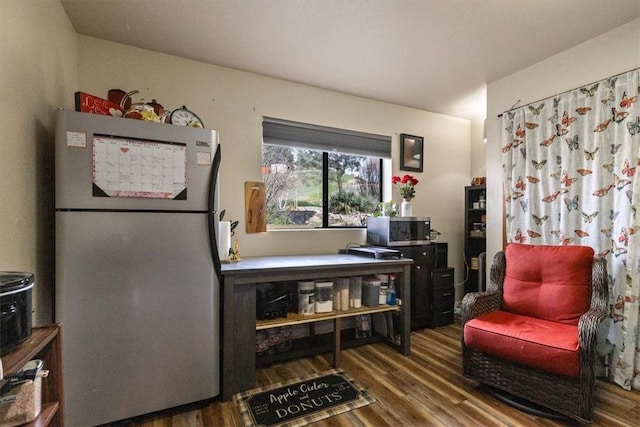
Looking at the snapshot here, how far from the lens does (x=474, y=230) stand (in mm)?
3604

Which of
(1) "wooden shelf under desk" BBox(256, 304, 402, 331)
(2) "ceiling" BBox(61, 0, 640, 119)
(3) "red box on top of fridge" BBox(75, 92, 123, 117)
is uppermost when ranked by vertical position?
(2) "ceiling" BBox(61, 0, 640, 119)

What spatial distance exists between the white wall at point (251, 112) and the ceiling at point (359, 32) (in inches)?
4.8

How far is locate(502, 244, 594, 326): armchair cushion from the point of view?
2.01 meters

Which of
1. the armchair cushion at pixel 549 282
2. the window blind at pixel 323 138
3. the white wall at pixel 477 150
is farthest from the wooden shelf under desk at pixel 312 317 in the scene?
the white wall at pixel 477 150

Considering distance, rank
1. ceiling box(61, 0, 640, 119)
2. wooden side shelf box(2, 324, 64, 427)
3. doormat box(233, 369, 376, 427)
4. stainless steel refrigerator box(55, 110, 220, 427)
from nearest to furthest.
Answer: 1. wooden side shelf box(2, 324, 64, 427)
2. stainless steel refrigerator box(55, 110, 220, 427)
3. doormat box(233, 369, 376, 427)
4. ceiling box(61, 0, 640, 119)

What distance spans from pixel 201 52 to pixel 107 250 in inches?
68.0

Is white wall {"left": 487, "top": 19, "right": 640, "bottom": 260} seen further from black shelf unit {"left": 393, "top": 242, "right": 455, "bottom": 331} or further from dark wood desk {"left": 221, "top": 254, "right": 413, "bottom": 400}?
dark wood desk {"left": 221, "top": 254, "right": 413, "bottom": 400}

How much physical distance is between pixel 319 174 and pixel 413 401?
2.14m

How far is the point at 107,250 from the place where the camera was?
5.12 feet

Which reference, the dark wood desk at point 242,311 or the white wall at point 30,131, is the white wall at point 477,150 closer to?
the dark wood desk at point 242,311

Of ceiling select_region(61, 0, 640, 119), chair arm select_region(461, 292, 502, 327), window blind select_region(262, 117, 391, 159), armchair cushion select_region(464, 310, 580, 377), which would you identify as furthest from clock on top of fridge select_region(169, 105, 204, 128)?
armchair cushion select_region(464, 310, 580, 377)

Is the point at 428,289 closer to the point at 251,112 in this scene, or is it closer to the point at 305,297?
the point at 305,297

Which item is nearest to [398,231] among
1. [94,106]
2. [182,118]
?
[182,118]

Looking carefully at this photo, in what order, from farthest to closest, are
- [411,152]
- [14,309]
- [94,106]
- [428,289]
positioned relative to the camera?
[411,152]
[428,289]
[94,106]
[14,309]
